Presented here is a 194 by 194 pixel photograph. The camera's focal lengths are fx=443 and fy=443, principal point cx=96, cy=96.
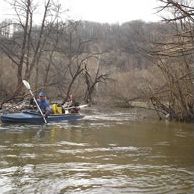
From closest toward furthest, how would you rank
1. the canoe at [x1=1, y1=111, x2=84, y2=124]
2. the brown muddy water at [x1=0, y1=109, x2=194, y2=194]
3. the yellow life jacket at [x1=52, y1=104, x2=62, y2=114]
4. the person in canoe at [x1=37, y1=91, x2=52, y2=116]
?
the brown muddy water at [x1=0, y1=109, x2=194, y2=194], the canoe at [x1=1, y1=111, x2=84, y2=124], the person in canoe at [x1=37, y1=91, x2=52, y2=116], the yellow life jacket at [x1=52, y1=104, x2=62, y2=114]

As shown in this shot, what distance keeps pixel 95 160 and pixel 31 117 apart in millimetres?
8754

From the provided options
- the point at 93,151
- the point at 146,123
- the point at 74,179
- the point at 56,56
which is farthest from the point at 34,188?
the point at 56,56

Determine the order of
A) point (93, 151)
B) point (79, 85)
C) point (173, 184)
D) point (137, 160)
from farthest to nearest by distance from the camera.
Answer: point (79, 85) < point (93, 151) < point (137, 160) < point (173, 184)

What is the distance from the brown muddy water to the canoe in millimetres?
525

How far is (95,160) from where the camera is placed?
34.0 feet

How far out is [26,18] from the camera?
1175 inches

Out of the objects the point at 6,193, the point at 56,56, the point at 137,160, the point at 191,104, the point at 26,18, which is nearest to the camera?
the point at 6,193

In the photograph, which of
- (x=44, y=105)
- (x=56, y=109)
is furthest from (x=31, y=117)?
(x=56, y=109)

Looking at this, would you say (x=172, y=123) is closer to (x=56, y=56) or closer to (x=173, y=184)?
(x=173, y=184)

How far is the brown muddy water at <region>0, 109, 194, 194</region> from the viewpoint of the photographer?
7.75 m

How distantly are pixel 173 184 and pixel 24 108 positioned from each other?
14.4 meters

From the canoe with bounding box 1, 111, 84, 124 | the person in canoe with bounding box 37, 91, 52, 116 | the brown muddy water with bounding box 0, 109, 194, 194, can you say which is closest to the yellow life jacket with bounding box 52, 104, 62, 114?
the canoe with bounding box 1, 111, 84, 124

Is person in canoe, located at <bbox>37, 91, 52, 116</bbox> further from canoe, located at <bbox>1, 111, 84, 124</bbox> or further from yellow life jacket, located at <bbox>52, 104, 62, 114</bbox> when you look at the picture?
yellow life jacket, located at <bbox>52, 104, 62, 114</bbox>

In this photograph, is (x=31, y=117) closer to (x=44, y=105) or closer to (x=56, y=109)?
(x=44, y=105)
